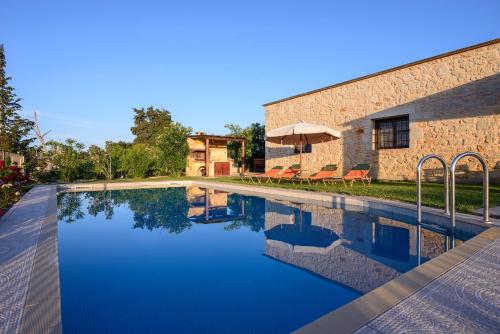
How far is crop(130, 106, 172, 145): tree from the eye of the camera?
3738 centimetres

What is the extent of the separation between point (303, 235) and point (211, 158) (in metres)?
15.5

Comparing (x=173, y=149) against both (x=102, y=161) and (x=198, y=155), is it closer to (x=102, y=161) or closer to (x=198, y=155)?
(x=198, y=155)

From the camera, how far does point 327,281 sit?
3018 millimetres

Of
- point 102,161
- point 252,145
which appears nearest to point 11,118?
point 102,161

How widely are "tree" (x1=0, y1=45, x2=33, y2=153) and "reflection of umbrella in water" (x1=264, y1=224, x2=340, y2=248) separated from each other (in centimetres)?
2330

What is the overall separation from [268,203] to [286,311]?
588 cm

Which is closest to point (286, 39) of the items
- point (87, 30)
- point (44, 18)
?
point (87, 30)

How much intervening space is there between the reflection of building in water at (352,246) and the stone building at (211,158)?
40.2 feet

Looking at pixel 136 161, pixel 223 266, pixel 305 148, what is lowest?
pixel 223 266

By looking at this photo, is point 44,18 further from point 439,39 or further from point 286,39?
point 439,39

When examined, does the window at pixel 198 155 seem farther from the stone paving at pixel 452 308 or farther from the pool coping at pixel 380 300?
the stone paving at pixel 452 308

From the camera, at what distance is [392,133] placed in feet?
40.3

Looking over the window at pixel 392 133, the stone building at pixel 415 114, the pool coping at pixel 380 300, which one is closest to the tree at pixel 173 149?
the stone building at pixel 415 114

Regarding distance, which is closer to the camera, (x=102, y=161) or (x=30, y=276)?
(x=30, y=276)
